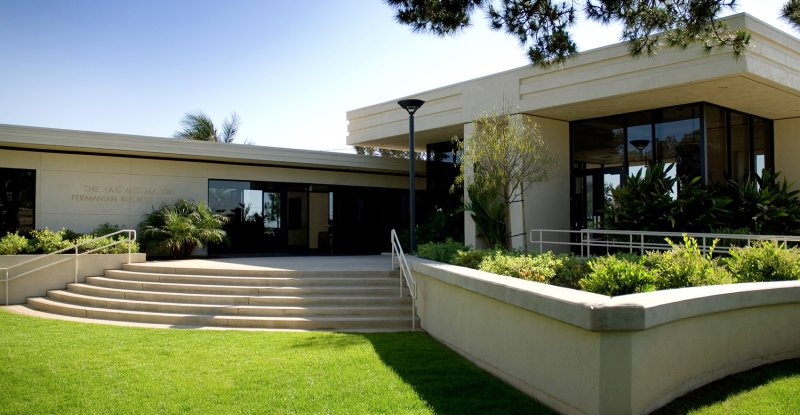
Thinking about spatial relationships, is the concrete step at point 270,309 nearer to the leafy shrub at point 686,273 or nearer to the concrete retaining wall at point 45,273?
the concrete retaining wall at point 45,273

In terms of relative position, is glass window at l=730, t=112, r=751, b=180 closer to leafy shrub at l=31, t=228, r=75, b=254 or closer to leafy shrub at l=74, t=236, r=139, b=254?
leafy shrub at l=74, t=236, r=139, b=254

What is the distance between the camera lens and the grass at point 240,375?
17.5 feet

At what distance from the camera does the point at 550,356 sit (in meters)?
5.13

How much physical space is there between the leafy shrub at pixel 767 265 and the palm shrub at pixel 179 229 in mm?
12931

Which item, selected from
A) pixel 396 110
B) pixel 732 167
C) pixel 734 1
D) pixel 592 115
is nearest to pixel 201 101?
pixel 396 110

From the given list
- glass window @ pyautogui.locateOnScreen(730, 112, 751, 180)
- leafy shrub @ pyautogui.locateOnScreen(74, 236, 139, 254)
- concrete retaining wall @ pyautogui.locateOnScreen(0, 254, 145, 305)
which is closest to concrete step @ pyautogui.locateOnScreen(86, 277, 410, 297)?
concrete retaining wall @ pyautogui.locateOnScreen(0, 254, 145, 305)

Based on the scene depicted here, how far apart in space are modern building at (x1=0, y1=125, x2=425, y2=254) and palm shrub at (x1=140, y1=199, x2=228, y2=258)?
83 cm

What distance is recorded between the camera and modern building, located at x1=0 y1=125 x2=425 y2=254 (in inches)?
610

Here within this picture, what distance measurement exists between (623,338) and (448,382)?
82.8 inches

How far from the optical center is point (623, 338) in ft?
14.6

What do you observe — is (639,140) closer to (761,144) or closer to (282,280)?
(761,144)

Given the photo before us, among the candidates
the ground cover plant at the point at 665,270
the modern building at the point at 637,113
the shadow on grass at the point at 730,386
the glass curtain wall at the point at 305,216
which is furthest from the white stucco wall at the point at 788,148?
the glass curtain wall at the point at 305,216

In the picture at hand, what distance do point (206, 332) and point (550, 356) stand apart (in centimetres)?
575

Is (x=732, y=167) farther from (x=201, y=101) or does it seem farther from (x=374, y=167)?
(x=201, y=101)
